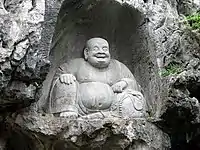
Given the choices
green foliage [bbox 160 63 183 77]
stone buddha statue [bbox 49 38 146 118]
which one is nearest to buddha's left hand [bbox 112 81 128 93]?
stone buddha statue [bbox 49 38 146 118]

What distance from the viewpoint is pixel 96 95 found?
4.30 metres

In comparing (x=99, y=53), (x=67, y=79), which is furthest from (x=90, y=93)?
(x=99, y=53)

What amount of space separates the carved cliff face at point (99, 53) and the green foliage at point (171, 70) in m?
0.52

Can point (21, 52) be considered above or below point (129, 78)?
above

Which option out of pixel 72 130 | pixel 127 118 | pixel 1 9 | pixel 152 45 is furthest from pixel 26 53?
pixel 152 45

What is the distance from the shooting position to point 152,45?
4.59m

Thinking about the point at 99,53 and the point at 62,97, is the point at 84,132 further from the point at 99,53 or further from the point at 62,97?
the point at 99,53

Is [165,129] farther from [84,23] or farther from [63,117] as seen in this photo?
[84,23]

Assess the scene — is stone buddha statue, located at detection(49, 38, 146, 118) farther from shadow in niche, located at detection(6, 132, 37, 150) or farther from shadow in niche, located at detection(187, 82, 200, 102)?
shadow in niche, located at detection(187, 82, 200, 102)

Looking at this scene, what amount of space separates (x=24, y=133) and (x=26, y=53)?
753mm

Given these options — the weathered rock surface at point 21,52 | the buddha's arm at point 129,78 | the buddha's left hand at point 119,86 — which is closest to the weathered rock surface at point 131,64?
the weathered rock surface at point 21,52

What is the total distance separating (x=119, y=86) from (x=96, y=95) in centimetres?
27

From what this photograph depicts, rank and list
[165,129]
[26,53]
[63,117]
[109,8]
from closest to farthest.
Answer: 1. [26,53]
2. [63,117]
3. [165,129]
4. [109,8]

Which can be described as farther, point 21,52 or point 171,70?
point 171,70
